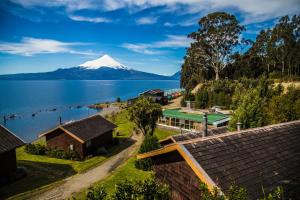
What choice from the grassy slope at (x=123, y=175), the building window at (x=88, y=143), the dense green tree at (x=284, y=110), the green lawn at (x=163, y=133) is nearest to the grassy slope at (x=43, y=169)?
the building window at (x=88, y=143)

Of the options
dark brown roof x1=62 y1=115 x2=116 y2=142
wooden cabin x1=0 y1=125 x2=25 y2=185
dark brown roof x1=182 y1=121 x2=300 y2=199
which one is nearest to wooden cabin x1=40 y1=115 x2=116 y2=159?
dark brown roof x1=62 y1=115 x2=116 y2=142

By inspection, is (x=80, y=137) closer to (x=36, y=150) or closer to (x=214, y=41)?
(x=36, y=150)

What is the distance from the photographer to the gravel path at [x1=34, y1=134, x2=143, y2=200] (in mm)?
21844

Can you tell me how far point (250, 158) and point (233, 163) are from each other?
3.76ft

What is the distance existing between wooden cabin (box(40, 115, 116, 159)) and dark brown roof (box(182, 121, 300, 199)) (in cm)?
2373

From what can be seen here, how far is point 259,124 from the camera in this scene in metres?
22.1

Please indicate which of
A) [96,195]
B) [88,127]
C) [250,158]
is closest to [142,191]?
[96,195]

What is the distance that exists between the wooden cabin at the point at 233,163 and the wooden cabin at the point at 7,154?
18.5 meters

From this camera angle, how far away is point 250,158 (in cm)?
1075

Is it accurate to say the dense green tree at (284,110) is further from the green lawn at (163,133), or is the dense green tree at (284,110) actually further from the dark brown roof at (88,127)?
the dark brown roof at (88,127)

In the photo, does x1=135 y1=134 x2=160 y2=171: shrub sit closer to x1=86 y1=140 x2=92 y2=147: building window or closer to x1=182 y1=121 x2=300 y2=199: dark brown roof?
x1=86 y1=140 x2=92 y2=147: building window

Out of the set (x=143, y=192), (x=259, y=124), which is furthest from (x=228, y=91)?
(x=143, y=192)

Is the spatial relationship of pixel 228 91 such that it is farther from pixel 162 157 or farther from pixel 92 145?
pixel 162 157

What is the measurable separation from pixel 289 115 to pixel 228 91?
123 feet
